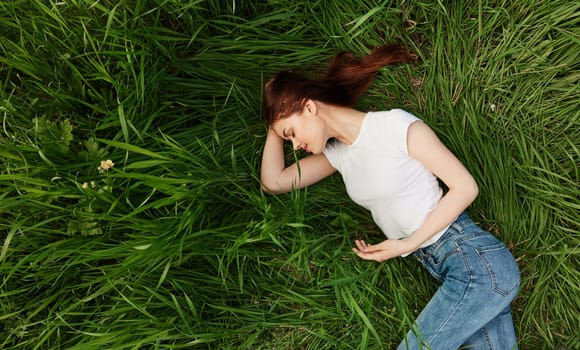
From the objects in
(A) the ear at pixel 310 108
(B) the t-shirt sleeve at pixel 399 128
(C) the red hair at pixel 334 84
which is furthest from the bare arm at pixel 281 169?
(B) the t-shirt sleeve at pixel 399 128

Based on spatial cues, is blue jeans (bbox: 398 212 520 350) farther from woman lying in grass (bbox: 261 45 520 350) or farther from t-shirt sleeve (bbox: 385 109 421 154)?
t-shirt sleeve (bbox: 385 109 421 154)

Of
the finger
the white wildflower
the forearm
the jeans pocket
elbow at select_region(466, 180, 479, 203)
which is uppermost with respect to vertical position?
elbow at select_region(466, 180, 479, 203)

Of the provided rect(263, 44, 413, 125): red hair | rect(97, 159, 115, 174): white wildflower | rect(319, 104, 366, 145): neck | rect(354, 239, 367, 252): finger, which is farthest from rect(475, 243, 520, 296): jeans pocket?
rect(97, 159, 115, 174): white wildflower

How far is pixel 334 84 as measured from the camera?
200 centimetres

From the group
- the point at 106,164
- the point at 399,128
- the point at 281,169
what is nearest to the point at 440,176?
the point at 399,128

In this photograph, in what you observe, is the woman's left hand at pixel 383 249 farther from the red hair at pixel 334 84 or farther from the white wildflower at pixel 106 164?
the white wildflower at pixel 106 164

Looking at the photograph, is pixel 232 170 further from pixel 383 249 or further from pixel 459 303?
pixel 459 303

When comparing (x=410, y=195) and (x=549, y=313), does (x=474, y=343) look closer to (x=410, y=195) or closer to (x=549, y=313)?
(x=549, y=313)

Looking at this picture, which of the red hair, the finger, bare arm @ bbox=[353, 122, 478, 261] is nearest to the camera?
bare arm @ bbox=[353, 122, 478, 261]

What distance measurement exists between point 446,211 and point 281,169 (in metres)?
0.72

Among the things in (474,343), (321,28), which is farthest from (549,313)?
(321,28)

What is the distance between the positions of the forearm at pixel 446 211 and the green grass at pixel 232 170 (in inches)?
11.2

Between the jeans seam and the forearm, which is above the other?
the forearm

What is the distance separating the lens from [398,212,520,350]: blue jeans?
71.9 inches
